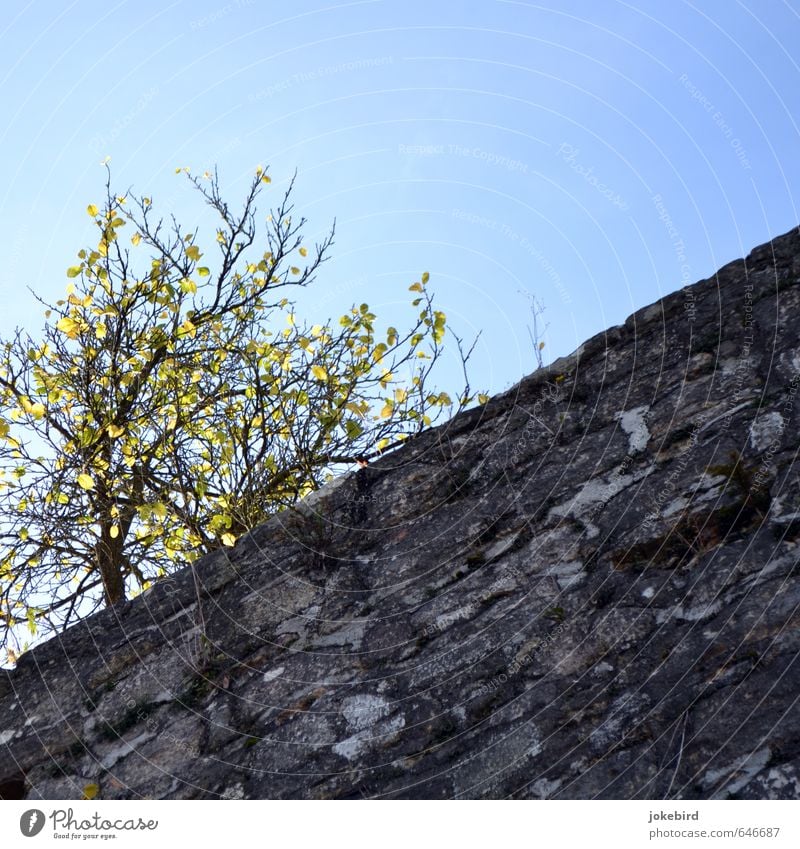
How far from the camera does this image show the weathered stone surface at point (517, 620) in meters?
3.43

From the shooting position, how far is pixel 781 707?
10.3 ft

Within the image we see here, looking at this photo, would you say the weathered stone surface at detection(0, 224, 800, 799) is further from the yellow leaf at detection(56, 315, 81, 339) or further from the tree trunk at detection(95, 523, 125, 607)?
the yellow leaf at detection(56, 315, 81, 339)

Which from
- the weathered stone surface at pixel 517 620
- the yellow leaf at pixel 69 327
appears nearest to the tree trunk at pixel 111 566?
the yellow leaf at pixel 69 327

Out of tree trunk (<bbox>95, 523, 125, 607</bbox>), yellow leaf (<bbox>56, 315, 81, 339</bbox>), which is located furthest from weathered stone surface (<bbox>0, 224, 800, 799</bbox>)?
yellow leaf (<bbox>56, 315, 81, 339</bbox>)

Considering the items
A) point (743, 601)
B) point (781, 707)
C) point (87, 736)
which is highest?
point (87, 736)

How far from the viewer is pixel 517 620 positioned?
13.4 feet

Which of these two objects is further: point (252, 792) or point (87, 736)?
point (87, 736)

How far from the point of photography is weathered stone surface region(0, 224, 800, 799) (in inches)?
135

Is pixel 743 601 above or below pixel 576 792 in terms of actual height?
above

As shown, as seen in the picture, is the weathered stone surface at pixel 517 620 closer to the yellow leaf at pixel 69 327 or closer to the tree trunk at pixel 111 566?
the tree trunk at pixel 111 566

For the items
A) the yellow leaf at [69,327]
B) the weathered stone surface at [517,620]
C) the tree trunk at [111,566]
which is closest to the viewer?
the weathered stone surface at [517,620]

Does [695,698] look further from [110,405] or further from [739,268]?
[110,405]
